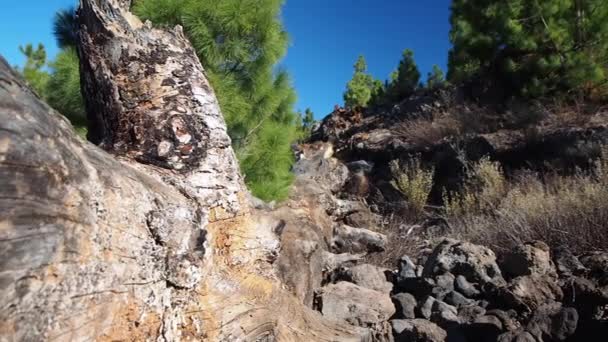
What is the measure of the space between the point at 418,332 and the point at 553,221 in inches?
81.2

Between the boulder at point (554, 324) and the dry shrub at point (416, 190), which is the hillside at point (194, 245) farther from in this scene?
the dry shrub at point (416, 190)

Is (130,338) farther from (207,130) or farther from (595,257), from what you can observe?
(595,257)

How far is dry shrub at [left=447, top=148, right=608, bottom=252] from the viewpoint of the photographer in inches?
137

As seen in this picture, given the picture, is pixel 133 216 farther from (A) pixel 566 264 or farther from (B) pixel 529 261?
(A) pixel 566 264

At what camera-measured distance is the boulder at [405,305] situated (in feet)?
9.70

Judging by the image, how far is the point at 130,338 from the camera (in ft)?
4.04

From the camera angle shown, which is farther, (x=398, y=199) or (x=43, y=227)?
(x=398, y=199)

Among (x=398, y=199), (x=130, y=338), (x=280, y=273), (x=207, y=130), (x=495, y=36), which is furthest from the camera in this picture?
(x=495, y=36)

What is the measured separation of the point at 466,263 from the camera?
3.29 m

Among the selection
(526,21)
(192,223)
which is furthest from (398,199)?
(192,223)

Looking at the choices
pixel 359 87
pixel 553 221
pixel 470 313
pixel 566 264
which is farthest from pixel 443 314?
pixel 359 87

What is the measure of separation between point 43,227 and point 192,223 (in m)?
0.59

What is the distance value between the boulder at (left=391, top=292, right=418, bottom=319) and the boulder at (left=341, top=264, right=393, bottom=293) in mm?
245

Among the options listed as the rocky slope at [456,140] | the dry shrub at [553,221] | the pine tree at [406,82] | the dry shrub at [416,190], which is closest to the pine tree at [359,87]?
the pine tree at [406,82]
